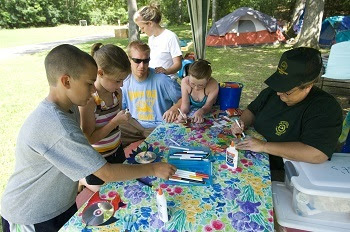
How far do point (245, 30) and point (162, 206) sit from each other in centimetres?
1086

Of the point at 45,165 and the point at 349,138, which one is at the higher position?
the point at 45,165

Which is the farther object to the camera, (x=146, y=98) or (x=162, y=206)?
(x=146, y=98)

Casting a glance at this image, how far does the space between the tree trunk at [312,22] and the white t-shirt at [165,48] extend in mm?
6935

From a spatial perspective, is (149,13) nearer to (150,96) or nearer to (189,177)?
(150,96)

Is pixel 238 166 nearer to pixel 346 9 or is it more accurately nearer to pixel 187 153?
pixel 187 153

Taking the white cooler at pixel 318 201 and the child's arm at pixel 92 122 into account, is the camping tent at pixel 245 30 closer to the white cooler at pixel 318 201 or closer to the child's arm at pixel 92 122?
the child's arm at pixel 92 122

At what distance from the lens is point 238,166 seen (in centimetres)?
153

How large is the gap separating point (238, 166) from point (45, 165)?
103cm

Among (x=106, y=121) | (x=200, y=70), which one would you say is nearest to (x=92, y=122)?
(x=106, y=121)

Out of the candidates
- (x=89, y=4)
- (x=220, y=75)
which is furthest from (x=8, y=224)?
(x=89, y=4)

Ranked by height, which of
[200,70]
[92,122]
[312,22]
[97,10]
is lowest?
[92,122]

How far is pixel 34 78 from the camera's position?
24.1ft

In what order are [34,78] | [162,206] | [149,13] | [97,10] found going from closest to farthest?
[162,206]
[149,13]
[34,78]
[97,10]

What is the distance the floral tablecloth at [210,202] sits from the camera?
1090 mm
